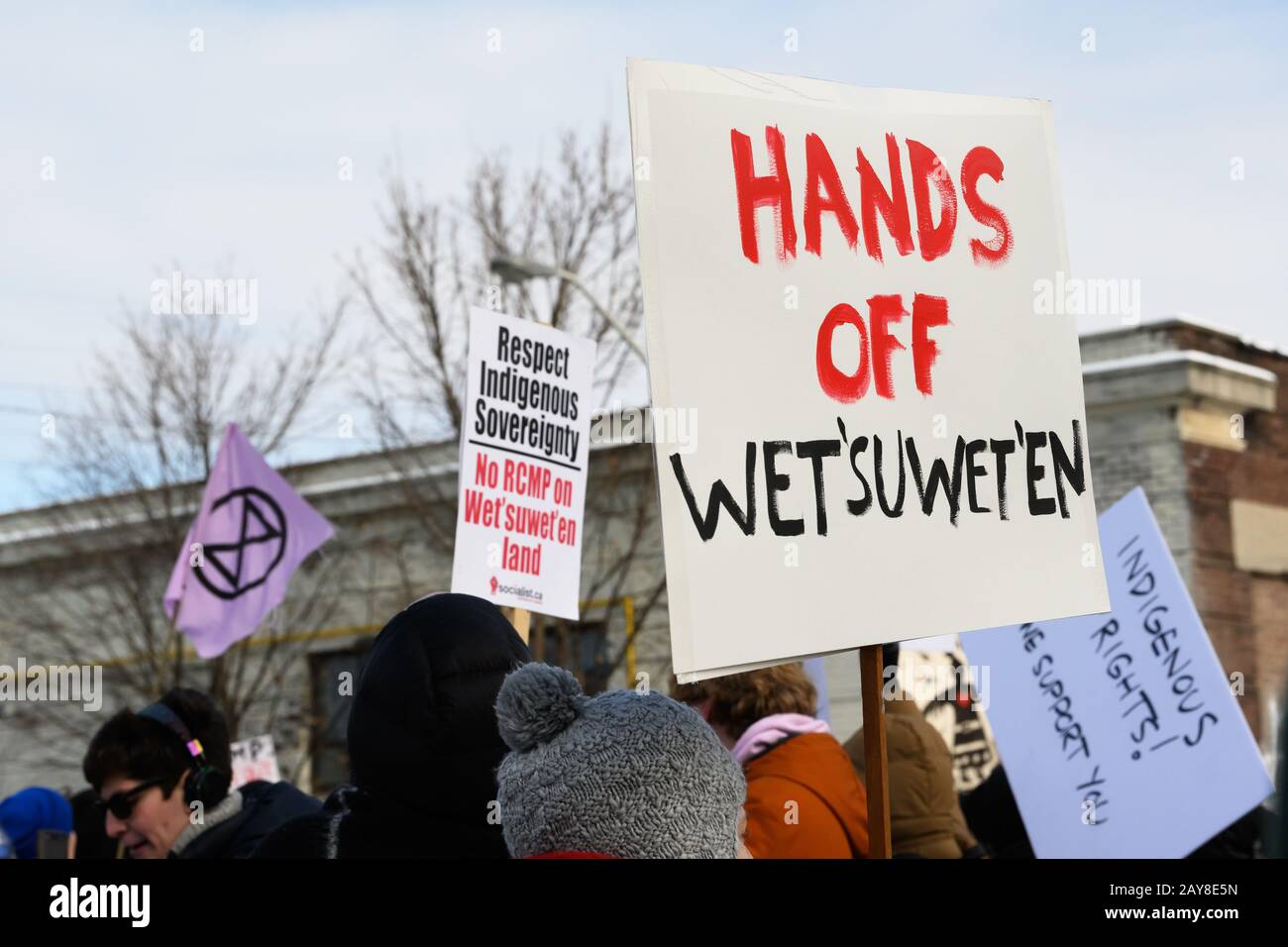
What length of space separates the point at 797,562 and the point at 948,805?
2.56m

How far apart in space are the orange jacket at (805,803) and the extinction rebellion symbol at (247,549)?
5.20m

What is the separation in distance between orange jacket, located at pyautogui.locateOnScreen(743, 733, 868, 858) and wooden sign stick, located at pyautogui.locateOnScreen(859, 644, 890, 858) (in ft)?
3.03

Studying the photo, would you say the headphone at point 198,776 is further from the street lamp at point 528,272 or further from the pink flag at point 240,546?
the street lamp at point 528,272

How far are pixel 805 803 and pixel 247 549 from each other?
548 cm

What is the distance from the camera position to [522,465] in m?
5.91

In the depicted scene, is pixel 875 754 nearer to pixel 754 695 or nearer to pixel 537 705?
pixel 537 705

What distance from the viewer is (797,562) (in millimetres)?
2801

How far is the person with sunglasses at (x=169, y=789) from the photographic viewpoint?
454cm

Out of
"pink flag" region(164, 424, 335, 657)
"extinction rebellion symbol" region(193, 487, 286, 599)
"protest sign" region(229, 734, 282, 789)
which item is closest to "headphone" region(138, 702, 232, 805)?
"pink flag" region(164, 424, 335, 657)

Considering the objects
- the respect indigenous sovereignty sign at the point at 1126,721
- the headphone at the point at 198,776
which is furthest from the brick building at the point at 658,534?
the headphone at the point at 198,776

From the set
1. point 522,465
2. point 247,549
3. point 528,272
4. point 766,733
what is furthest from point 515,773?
point 528,272

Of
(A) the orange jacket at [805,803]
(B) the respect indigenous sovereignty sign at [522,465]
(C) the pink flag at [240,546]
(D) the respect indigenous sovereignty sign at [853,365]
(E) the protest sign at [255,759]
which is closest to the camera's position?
(D) the respect indigenous sovereignty sign at [853,365]
